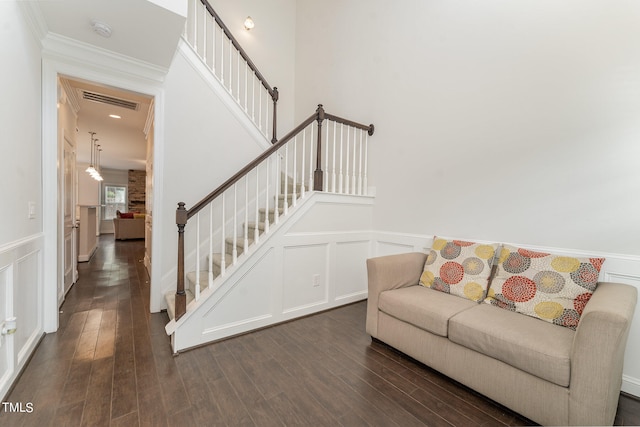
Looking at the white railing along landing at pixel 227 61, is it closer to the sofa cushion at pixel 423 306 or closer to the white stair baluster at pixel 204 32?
the white stair baluster at pixel 204 32

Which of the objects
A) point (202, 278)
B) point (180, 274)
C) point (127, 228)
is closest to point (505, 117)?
point (180, 274)

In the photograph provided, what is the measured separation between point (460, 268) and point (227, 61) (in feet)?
13.3

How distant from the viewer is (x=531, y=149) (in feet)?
7.21

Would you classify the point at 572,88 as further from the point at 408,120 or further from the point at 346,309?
the point at 346,309

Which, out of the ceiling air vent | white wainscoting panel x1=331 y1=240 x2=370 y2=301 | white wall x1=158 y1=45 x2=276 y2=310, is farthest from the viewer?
the ceiling air vent

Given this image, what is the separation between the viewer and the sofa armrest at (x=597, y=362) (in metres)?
1.27

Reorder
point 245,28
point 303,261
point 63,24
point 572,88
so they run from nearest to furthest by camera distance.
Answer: point 572,88, point 63,24, point 303,261, point 245,28

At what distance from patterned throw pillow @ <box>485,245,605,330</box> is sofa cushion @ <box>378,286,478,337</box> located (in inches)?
10.1

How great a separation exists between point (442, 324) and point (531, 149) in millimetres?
1586

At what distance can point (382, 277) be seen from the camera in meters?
2.33

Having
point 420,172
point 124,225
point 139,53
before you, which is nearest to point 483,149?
point 420,172

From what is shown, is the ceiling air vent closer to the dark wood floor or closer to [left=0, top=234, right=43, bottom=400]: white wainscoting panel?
[left=0, top=234, right=43, bottom=400]: white wainscoting panel

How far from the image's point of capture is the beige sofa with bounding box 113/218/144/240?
334 inches

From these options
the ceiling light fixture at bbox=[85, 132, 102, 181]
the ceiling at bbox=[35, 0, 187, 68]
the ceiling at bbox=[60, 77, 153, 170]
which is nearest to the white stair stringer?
the ceiling at bbox=[35, 0, 187, 68]
